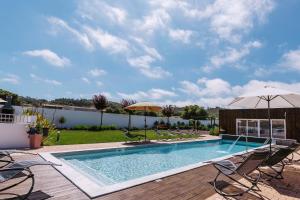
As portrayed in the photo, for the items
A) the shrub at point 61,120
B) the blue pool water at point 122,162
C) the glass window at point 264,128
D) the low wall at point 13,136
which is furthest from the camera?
the shrub at point 61,120

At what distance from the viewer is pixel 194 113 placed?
38812 millimetres

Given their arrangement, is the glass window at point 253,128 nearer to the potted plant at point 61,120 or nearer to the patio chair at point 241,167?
the potted plant at point 61,120

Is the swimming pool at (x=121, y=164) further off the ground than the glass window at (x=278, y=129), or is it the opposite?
the glass window at (x=278, y=129)

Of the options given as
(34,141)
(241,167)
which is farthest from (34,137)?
(241,167)

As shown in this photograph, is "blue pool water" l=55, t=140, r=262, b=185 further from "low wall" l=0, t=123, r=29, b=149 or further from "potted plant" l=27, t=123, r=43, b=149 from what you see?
"low wall" l=0, t=123, r=29, b=149

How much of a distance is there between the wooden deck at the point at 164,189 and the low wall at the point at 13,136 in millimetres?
4449

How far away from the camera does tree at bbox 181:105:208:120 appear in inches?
1517

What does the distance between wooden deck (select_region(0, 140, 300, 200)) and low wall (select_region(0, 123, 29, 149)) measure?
4449 mm

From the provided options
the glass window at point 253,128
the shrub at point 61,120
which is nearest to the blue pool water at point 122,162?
the glass window at point 253,128

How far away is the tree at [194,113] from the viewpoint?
38.5 metres

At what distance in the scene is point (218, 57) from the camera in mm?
19141

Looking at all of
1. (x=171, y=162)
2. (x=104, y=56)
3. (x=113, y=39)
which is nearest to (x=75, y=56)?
(x=104, y=56)

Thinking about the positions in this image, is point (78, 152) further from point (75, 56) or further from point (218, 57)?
point (218, 57)

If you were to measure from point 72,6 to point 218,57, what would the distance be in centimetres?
1203
